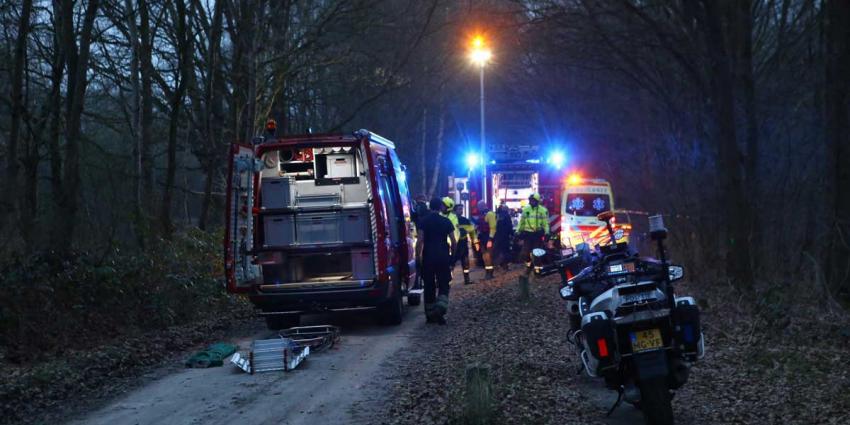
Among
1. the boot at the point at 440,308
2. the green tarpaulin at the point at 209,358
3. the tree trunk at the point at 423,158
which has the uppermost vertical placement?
the tree trunk at the point at 423,158

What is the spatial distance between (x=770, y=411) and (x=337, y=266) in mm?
7872

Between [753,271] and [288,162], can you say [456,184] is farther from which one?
[288,162]

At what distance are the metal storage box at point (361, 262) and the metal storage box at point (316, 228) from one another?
46 centimetres

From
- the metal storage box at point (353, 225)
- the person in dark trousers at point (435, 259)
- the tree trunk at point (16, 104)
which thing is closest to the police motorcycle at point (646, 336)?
the metal storage box at point (353, 225)

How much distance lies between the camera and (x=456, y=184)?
3716cm

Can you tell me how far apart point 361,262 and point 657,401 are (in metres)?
6.78

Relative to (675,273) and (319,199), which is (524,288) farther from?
(675,273)

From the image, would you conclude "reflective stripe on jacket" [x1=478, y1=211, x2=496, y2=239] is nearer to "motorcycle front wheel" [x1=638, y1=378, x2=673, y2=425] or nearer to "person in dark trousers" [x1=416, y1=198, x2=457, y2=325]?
"person in dark trousers" [x1=416, y1=198, x2=457, y2=325]

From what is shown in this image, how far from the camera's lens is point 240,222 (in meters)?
12.7

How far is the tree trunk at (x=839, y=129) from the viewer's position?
496 inches

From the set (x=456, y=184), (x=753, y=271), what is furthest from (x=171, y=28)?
(x=456, y=184)

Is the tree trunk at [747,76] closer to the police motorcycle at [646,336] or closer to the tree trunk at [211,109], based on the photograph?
the police motorcycle at [646,336]

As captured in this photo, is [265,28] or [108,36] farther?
[265,28]

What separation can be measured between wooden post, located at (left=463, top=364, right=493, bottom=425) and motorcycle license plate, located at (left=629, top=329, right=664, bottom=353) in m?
1.20
